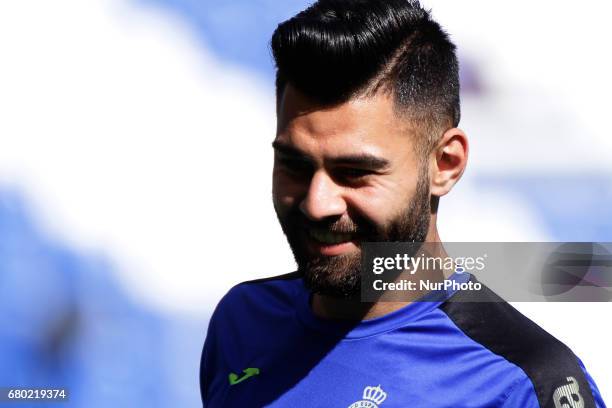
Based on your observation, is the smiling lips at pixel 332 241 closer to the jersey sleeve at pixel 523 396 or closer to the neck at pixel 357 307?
the neck at pixel 357 307

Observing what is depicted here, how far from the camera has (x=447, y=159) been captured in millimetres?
1767

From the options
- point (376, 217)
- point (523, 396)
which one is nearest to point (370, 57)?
point (376, 217)

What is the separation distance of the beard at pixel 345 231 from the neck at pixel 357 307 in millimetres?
73

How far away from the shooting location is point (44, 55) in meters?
3.21

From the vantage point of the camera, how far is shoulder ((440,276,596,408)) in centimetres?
156

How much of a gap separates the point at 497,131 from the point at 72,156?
1739mm

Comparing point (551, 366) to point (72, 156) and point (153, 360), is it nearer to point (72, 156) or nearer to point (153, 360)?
point (153, 360)

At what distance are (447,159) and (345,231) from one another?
33 centimetres

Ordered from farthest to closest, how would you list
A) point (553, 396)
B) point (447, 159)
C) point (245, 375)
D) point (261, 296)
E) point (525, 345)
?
1. point (261, 296)
2. point (245, 375)
3. point (447, 159)
4. point (525, 345)
5. point (553, 396)

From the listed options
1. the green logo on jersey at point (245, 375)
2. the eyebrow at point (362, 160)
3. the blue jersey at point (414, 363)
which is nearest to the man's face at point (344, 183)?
the eyebrow at point (362, 160)

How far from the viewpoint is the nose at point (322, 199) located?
1.59 metres

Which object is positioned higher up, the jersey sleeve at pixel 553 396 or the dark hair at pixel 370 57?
the dark hair at pixel 370 57

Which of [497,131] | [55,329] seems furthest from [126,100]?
[497,131]

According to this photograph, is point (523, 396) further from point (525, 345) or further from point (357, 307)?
point (357, 307)
